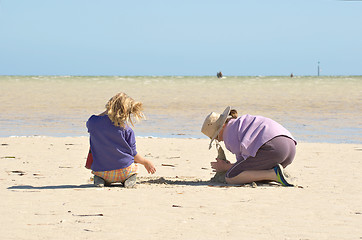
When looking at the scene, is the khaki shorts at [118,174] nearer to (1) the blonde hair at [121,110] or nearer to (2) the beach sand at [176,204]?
(2) the beach sand at [176,204]

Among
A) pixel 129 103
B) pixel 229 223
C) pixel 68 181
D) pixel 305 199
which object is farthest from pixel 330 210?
pixel 68 181

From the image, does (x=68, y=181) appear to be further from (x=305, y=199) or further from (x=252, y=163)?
(x=305, y=199)

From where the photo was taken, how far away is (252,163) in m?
6.34

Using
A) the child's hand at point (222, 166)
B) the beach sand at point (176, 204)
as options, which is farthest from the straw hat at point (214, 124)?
the beach sand at point (176, 204)

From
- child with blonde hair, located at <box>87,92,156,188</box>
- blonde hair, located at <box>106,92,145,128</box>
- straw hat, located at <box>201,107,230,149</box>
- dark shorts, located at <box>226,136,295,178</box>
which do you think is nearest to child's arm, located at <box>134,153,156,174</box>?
child with blonde hair, located at <box>87,92,156,188</box>

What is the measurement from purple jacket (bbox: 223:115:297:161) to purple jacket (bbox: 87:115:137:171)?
44.9 inches

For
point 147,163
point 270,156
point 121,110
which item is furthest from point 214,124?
point 121,110

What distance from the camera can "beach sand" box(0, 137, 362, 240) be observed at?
14.0ft

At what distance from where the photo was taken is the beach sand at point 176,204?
14.0ft

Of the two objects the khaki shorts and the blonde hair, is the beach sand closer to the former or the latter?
the khaki shorts

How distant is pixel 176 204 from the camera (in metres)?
5.23

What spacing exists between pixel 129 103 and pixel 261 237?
8.07 ft

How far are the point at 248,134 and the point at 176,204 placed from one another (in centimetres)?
146

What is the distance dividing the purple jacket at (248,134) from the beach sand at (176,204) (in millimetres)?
441
